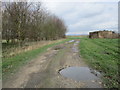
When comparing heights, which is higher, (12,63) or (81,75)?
(12,63)

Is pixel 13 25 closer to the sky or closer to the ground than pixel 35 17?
closer to the ground

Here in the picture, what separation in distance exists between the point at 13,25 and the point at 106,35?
135 ft

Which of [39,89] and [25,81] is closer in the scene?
[39,89]

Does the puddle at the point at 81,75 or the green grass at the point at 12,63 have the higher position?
the green grass at the point at 12,63

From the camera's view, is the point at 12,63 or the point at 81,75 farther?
the point at 12,63

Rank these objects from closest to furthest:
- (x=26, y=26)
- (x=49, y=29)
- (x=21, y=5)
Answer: (x=21, y=5) → (x=26, y=26) → (x=49, y=29)

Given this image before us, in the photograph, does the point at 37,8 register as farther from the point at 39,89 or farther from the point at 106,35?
the point at 106,35

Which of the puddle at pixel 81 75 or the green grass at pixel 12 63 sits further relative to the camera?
the green grass at pixel 12 63

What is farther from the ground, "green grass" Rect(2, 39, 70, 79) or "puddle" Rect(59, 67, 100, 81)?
"green grass" Rect(2, 39, 70, 79)

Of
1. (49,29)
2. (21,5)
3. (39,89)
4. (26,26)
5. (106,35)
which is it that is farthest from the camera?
(106,35)

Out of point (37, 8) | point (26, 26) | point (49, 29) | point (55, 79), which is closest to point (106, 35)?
point (49, 29)

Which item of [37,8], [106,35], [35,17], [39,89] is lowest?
[39,89]

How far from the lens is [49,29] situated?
26531mm

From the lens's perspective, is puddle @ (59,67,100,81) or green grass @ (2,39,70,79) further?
green grass @ (2,39,70,79)
